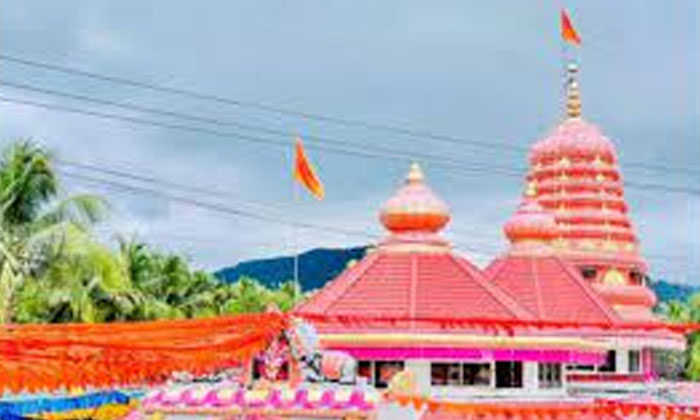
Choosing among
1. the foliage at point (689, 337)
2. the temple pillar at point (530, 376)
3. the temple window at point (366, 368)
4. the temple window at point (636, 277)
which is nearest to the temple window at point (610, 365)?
the temple window at point (636, 277)

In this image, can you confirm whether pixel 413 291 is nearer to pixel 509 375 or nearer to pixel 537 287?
pixel 509 375

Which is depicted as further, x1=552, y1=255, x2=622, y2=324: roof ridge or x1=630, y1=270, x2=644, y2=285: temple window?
x1=630, y1=270, x2=644, y2=285: temple window

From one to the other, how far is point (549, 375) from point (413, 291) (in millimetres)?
3509

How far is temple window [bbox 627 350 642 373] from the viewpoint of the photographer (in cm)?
3934

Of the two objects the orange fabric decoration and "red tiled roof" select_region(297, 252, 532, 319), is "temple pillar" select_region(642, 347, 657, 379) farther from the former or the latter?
the orange fabric decoration

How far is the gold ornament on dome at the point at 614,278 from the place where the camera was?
41.0 meters

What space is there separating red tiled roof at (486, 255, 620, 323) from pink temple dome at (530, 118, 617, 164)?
8342 millimetres

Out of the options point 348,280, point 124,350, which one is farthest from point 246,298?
point 124,350

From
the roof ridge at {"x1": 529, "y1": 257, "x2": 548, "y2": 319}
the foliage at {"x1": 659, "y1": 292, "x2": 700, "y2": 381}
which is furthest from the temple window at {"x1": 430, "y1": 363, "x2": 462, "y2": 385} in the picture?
the foliage at {"x1": 659, "y1": 292, "x2": 700, "y2": 381}

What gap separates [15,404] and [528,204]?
2330 centimetres

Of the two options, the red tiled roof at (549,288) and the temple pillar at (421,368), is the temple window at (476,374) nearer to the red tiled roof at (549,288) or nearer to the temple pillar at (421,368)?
the temple pillar at (421,368)

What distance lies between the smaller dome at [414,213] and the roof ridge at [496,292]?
83 centimetres

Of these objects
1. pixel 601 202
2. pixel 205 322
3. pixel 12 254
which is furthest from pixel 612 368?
pixel 205 322

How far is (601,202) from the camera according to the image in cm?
→ 4234
